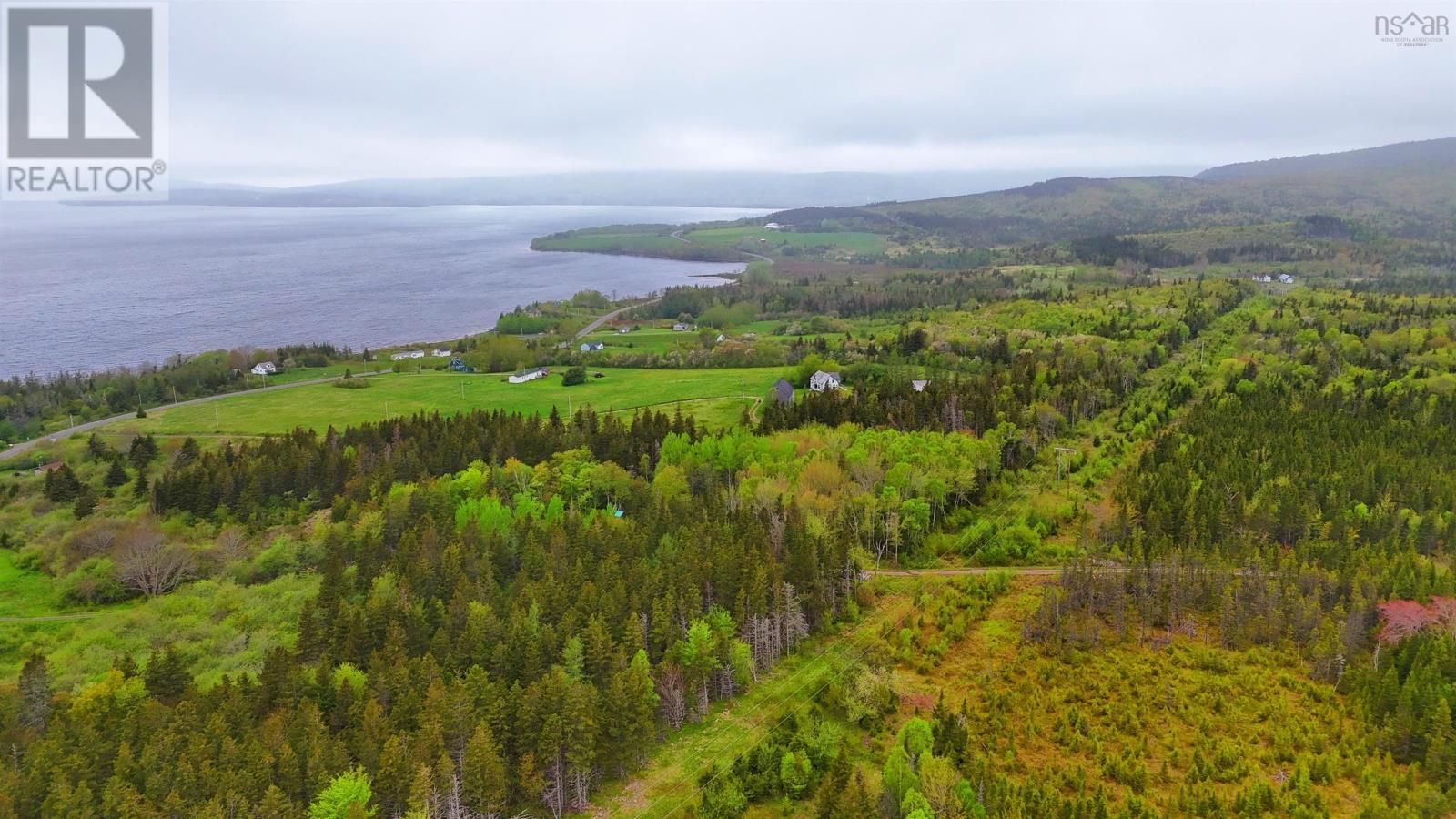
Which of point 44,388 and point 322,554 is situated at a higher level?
point 44,388

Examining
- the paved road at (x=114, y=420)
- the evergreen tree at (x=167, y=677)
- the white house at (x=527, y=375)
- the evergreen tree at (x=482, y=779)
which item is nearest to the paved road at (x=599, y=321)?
the white house at (x=527, y=375)

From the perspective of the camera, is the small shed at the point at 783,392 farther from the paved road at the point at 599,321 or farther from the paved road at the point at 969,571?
the paved road at the point at 599,321

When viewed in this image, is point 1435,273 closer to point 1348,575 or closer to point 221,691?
point 1348,575

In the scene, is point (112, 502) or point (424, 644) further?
point (112, 502)

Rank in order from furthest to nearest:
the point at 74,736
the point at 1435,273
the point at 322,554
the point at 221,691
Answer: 1. the point at 1435,273
2. the point at 322,554
3. the point at 221,691
4. the point at 74,736

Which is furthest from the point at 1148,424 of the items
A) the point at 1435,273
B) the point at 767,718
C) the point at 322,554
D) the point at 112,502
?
the point at 1435,273

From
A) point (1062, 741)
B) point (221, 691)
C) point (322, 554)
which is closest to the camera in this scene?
point (221, 691)
